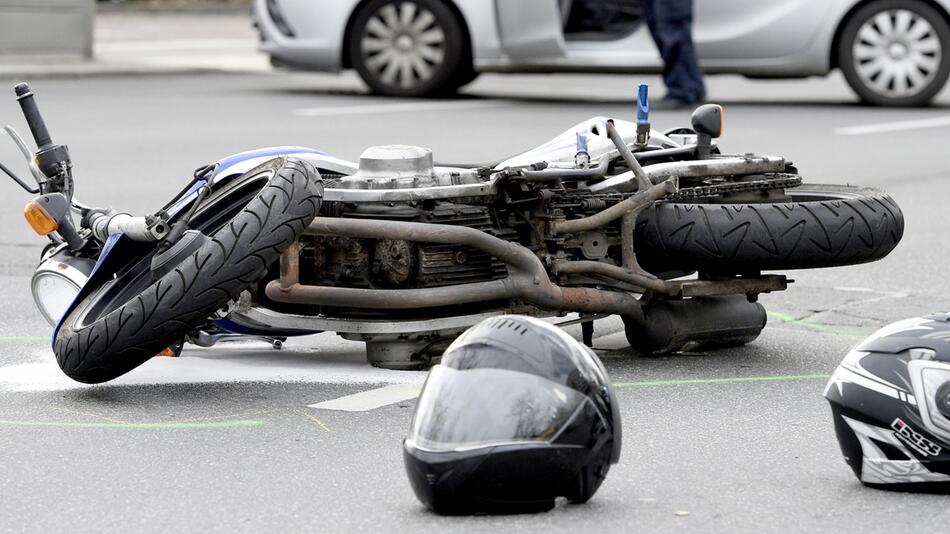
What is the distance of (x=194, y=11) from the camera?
27.2 metres

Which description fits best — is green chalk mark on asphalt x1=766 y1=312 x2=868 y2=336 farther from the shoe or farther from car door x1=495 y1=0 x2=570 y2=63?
car door x1=495 y1=0 x2=570 y2=63

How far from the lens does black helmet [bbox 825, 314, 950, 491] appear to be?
384cm

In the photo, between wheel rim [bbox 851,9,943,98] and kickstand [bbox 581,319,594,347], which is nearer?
kickstand [bbox 581,319,594,347]

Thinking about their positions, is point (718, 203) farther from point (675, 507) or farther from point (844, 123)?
point (844, 123)

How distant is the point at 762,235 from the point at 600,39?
852cm

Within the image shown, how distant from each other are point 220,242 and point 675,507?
4.86 ft

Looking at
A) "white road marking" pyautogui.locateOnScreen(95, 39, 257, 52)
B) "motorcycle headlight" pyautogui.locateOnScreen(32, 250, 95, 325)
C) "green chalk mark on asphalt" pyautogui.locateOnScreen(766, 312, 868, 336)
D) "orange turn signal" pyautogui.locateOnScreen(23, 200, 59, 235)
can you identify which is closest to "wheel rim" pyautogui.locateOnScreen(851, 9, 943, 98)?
"green chalk mark on asphalt" pyautogui.locateOnScreen(766, 312, 868, 336)

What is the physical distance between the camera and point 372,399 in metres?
4.82

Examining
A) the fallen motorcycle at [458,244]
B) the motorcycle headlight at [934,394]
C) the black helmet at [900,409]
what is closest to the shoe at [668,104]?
the fallen motorcycle at [458,244]

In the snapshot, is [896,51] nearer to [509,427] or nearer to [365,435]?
[365,435]

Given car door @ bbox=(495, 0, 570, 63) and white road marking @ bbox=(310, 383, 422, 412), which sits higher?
white road marking @ bbox=(310, 383, 422, 412)

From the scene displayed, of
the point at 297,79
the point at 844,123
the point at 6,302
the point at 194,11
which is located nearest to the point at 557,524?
the point at 6,302

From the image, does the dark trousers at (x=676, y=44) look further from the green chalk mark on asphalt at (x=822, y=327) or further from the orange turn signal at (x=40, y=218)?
the orange turn signal at (x=40, y=218)


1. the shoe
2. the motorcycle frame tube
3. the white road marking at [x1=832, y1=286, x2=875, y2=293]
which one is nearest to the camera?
the motorcycle frame tube
